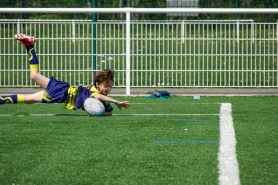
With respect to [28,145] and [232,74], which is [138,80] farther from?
[28,145]

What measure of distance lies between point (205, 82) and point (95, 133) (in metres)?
8.10

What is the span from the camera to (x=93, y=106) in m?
11.2

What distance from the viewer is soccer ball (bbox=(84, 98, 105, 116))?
11211 mm

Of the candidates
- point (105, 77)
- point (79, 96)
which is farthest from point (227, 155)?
point (79, 96)

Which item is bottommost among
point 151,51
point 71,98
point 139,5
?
point 71,98

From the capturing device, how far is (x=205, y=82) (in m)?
17.1

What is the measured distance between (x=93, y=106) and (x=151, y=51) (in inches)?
227

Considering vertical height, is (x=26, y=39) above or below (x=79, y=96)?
above

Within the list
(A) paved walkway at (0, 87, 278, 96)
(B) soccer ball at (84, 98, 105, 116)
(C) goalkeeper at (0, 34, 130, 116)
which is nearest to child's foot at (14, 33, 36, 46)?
(C) goalkeeper at (0, 34, 130, 116)

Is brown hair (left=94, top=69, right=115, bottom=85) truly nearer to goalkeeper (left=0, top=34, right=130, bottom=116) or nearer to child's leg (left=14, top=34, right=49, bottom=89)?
goalkeeper (left=0, top=34, right=130, bottom=116)

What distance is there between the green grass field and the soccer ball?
149mm

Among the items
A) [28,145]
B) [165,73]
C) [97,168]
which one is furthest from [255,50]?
[97,168]

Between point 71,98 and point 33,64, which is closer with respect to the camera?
point 71,98

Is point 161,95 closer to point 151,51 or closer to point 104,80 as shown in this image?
point 151,51
